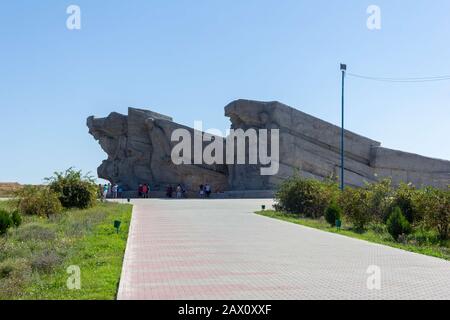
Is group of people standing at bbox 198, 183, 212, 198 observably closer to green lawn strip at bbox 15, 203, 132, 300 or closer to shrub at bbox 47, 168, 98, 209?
shrub at bbox 47, 168, 98, 209

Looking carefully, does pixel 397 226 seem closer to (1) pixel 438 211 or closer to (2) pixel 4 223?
(1) pixel 438 211

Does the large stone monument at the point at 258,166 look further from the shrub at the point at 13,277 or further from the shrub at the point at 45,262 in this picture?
the shrub at the point at 13,277

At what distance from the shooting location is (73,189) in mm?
20719

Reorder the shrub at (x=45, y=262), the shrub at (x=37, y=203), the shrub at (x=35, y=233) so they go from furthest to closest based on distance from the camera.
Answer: the shrub at (x=37, y=203), the shrub at (x=35, y=233), the shrub at (x=45, y=262)

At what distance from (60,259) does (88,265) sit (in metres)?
0.90

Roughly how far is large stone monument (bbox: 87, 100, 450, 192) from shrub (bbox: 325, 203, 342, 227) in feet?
48.0

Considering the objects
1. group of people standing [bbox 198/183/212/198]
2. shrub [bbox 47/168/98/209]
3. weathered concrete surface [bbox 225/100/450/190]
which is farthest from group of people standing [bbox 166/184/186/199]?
shrub [bbox 47/168/98/209]

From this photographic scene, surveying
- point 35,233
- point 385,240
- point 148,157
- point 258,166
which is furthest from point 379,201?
point 148,157

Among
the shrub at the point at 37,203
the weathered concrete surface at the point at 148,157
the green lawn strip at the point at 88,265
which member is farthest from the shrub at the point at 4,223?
the weathered concrete surface at the point at 148,157

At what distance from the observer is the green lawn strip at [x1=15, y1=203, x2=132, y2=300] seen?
6173 mm

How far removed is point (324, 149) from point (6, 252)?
2542cm

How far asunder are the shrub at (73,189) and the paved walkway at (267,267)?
848 centimetres

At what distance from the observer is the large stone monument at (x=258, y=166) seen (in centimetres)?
3197

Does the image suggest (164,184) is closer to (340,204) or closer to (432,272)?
(340,204)
